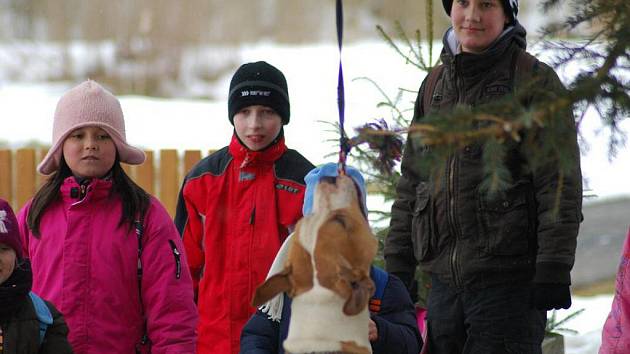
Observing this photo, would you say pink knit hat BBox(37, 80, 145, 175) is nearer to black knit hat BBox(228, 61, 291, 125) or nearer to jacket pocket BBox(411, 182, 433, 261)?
black knit hat BBox(228, 61, 291, 125)

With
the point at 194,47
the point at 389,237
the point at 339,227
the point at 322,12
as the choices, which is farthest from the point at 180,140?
the point at 339,227

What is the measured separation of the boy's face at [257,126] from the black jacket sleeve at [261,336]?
1453 millimetres

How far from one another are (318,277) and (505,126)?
2.37 feet

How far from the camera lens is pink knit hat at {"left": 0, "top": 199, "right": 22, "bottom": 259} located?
13.5 feet

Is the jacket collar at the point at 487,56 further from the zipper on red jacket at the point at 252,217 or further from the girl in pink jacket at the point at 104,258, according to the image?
the girl in pink jacket at the point at 104,258

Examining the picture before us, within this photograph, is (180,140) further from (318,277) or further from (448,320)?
(318,277)

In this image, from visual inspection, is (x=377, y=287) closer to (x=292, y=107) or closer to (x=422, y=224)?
(x=422, y=224)

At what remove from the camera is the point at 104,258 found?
4480 millimetres

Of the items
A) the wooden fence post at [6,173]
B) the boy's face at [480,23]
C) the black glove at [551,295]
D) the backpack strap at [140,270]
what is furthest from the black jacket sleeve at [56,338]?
the wooden fence post at [6,173]

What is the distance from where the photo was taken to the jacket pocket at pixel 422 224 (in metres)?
4.25

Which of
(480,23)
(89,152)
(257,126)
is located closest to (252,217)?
(257,126)

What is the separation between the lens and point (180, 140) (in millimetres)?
17188

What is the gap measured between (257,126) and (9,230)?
1.49m

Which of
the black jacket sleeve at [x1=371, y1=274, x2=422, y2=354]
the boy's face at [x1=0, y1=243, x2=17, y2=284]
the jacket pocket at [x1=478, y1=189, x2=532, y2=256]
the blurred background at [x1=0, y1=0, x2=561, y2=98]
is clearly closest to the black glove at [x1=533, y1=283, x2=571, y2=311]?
the jacket pocket at [x1=478, y1=189, x2=532, y2=256]
